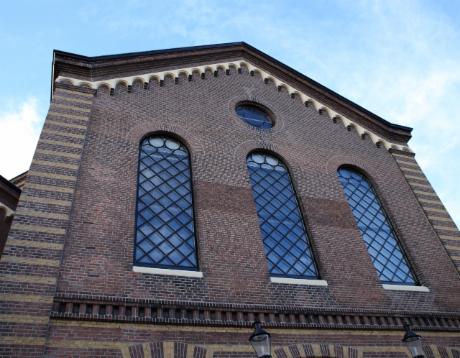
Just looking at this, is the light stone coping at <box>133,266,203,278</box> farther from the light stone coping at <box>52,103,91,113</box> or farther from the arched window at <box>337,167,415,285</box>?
the arched window at <box>337,167,415,285</box>

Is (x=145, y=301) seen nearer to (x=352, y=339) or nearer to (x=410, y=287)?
(x=352, y=339)

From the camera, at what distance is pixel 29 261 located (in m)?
6.69

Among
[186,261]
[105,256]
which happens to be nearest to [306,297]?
[186,261]

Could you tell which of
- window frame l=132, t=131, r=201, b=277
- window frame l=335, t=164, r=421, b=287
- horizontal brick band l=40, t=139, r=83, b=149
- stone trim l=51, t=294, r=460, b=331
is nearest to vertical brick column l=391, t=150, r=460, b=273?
window frame l=335, t=164, r=421, b=287

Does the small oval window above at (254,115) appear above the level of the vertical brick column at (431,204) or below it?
above

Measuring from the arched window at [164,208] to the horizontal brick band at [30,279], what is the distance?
163cm

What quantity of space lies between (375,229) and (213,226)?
4901mm

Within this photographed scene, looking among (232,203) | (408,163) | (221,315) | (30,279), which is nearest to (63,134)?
(30,279)

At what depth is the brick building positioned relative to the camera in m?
6.81

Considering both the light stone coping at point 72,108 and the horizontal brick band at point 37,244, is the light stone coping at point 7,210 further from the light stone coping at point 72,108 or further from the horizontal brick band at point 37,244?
the horizontal brick band at point 37,244

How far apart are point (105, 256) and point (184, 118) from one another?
4779 millimetres

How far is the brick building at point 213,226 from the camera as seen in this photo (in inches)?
268

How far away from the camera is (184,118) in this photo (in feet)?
36.1

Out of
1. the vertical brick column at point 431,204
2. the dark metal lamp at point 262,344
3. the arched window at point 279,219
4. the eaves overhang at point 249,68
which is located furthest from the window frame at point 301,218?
the vertical brick column at point 431,204
